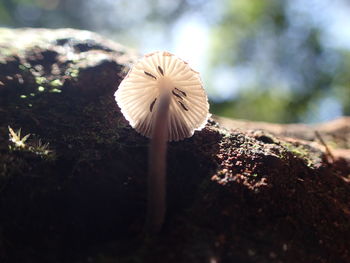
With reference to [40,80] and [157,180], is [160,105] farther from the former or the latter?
[40,80]

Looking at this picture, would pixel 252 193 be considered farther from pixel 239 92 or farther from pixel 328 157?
pixel 239 92

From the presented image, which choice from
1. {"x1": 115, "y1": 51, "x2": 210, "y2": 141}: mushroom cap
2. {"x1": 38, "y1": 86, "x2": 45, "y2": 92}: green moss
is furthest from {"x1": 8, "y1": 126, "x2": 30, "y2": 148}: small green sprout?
{"x1": 115, "y1": 51, "x2": 210, "y2": 141}: mushroom cap

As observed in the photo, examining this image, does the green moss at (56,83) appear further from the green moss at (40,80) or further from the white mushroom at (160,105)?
the white mushroom at (160,105)

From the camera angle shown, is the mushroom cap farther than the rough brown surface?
Yes

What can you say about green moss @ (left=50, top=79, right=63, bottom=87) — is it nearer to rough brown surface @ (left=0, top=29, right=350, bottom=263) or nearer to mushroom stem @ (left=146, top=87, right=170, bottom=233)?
rough brown surface @ (left=0, top=29, right=350, bottom=263)

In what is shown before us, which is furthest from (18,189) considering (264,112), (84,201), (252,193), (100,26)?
(100,26)

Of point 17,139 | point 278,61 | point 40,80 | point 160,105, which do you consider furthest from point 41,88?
point 278,61

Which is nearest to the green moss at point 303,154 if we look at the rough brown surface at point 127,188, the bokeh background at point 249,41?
the rough brown surface at point 127,188
